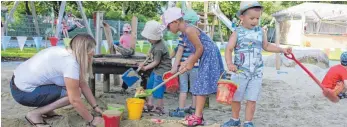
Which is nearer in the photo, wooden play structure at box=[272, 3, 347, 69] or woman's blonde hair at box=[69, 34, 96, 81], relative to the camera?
woman's blonde hair at box=[69, 34, 96, 81]

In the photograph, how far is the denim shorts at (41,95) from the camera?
3158mm

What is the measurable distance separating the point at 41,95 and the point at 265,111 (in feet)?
8.58

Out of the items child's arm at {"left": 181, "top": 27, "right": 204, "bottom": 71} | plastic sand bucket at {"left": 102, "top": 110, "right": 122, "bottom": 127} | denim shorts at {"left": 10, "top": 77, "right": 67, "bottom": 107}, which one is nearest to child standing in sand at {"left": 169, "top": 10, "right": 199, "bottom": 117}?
child's arm at {"left": 181, "top": 27, "right": 204, "bottom": 71}

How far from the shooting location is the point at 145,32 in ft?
13.9

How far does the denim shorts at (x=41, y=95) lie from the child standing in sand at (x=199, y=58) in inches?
42.7

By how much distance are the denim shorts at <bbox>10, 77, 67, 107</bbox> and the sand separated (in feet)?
0.62

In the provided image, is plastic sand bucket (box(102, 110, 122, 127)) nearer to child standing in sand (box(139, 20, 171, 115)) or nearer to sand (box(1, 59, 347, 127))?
sand (box(1, 59, 347, 127))

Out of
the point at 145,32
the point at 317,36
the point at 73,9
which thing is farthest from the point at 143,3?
the point at 145,32

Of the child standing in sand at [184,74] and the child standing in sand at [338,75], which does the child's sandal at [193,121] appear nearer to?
the child standing in sand at [184,74]

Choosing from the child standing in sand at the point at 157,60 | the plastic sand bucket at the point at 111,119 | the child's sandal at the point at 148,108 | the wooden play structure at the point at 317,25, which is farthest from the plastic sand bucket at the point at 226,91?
the wooden play structure at the point at 317,25

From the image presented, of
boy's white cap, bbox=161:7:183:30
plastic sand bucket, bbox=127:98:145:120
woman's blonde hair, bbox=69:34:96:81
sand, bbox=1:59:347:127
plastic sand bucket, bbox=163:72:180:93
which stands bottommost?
sand, bbox=1:59:347:127

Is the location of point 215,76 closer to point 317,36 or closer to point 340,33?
point 317,36

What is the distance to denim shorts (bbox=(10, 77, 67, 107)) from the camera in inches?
124

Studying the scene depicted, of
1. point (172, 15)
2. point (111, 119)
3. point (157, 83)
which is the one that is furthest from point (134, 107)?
point (172, 15)
